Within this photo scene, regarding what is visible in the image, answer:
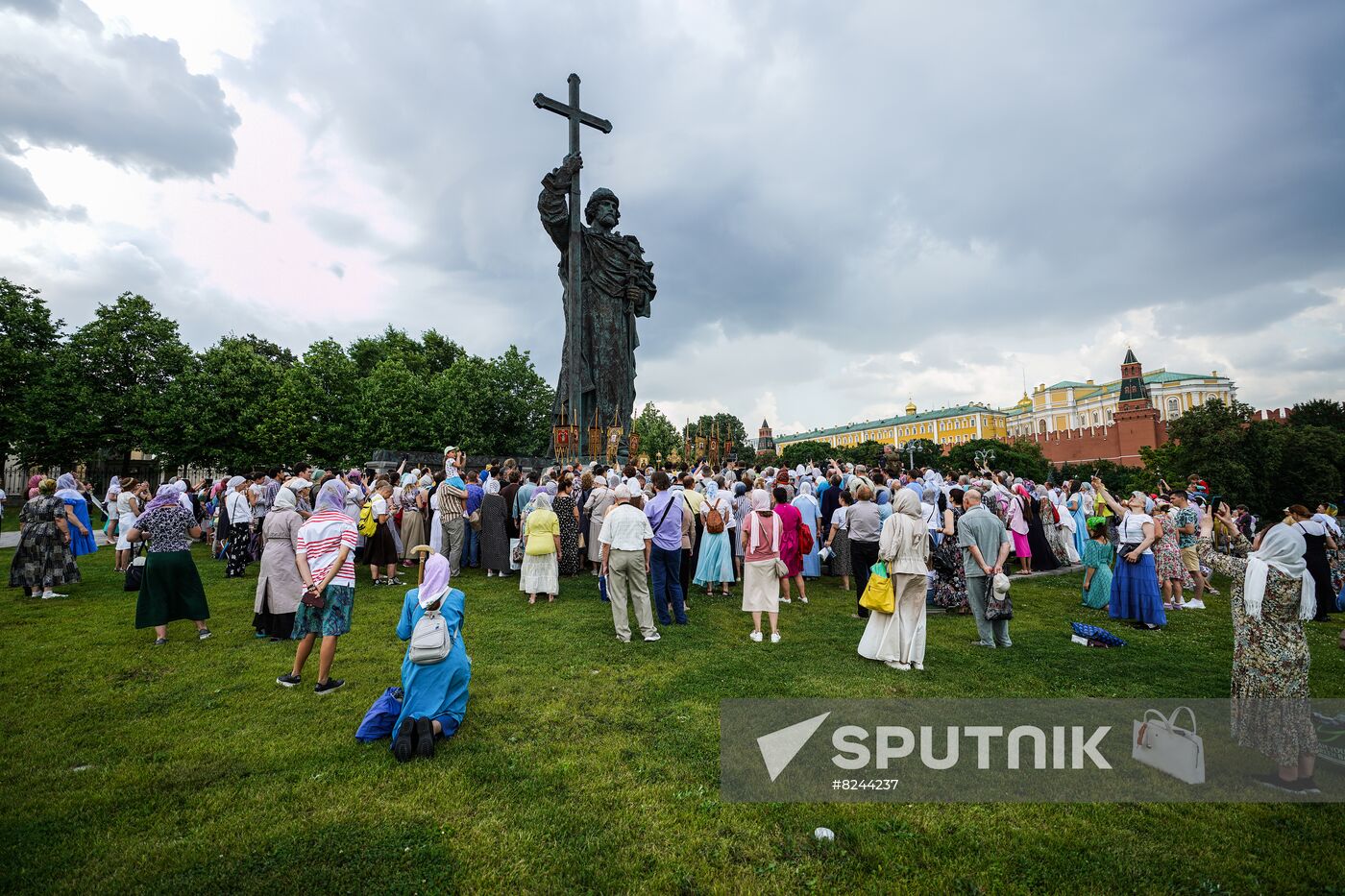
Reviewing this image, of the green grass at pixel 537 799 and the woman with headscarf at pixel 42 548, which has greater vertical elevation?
the woman with headscarf at pixel 42 548

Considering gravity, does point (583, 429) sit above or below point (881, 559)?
above

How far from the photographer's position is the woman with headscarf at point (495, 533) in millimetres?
11195

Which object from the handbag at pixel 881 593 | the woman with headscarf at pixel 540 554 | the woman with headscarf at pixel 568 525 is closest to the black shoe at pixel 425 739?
the handbag at pixel 881 593

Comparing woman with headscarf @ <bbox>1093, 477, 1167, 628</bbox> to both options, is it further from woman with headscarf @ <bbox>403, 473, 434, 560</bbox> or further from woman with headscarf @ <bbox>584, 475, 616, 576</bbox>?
woman with headscarf @ <bbox>403, 473, 434, 560</bbox>

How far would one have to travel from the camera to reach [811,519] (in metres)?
10.7

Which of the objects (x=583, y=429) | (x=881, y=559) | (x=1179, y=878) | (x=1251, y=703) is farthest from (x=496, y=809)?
(x=583, y=429)

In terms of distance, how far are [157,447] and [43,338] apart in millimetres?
9176

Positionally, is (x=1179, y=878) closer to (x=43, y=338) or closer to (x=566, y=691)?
(x=566, y=691)

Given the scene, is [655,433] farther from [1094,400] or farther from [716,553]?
[1094,400]

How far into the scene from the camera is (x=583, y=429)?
68.7ft

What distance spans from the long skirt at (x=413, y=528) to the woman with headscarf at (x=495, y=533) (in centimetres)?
A: 110

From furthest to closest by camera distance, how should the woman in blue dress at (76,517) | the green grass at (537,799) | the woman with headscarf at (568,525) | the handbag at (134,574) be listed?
the woman in blue dress at (76,517) < the woman with headscarf at (568,525) < the handbag at (134,574) < the green grass at (537,799)

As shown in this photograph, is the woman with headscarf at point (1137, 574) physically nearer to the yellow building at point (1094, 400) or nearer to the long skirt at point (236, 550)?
the long skirt at point (236, 550)

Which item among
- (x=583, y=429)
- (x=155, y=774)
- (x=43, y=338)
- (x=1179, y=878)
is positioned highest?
(x=43, y=338)
